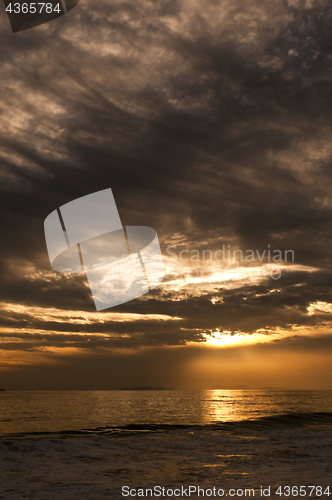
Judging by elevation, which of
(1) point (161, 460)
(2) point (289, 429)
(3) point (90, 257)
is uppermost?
(3) point (90, 257)

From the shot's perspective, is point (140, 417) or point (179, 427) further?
point (140, 417)

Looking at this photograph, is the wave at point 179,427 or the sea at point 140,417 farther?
the sea at point 140,417

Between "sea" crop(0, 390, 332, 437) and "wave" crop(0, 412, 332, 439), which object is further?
"sea" crop(0, 390, 332, 437)

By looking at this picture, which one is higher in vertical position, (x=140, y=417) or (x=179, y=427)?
(x=179, y=427)

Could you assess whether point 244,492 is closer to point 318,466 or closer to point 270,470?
point 270,470

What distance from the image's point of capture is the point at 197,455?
15.4 m

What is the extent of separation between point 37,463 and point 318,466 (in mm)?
11540

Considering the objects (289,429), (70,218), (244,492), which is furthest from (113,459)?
(289,429)

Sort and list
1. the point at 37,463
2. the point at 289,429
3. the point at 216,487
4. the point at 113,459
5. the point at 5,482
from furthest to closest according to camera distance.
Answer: the point at 289,429 < the point at 113,459 < the point at 37,463 < the point at 5,482 < the point at 216,487

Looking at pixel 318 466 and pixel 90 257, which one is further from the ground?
pixel 90 257

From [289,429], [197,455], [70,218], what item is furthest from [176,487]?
[289,429]

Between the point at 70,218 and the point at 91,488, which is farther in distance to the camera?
the point at 70,218

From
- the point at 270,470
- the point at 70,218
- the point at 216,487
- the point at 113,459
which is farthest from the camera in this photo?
the point at 70,218

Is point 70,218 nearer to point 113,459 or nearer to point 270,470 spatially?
point 113,459
